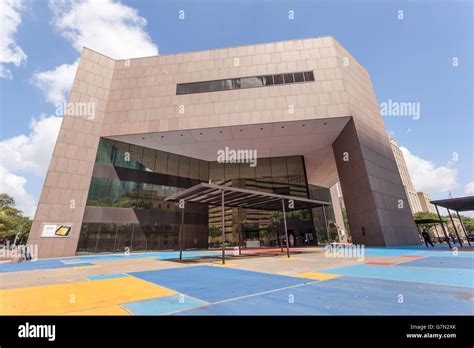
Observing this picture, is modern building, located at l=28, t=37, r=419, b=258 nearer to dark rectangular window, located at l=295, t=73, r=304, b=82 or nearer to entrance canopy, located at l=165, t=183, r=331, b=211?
dark rectangular window, located at l=295, t=73, r=304, b=82

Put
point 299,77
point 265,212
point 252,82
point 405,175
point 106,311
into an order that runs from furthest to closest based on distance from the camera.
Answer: point 405,175
point 265,212
point 252,82
point 299,77
point 106,311

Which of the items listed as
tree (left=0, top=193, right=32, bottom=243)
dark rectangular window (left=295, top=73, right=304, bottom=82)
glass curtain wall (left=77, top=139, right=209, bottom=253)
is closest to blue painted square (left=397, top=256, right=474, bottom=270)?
dark rectangular window (left=295, top=73, right=304, bottom=82)

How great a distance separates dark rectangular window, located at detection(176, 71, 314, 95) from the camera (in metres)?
26.4

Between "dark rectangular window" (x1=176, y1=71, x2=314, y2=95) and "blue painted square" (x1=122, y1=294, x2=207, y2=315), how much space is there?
25466mm

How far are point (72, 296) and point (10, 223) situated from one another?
57.0 m

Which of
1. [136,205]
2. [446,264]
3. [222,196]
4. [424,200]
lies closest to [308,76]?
[222,196]

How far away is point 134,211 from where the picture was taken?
1102 inches

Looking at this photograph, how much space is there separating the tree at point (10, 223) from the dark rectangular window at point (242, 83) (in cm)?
4185

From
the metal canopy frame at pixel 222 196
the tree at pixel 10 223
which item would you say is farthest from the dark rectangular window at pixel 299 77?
the tree at pixel 10 223

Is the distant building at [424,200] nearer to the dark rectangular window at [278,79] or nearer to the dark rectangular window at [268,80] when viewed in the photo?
the dark rectangular window at [278,79]

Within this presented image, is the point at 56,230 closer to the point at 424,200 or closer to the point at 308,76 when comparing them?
the point at 308,76

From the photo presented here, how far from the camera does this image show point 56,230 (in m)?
22.0

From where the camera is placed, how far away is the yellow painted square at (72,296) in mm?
4711
